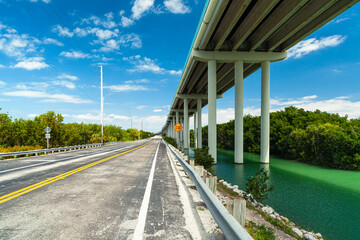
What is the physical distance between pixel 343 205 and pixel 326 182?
5225 millimetres

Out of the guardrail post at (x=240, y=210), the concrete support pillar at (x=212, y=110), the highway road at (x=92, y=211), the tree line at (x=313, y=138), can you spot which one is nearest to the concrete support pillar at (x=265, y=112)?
the concrete support pillar at (x=212, y=110)

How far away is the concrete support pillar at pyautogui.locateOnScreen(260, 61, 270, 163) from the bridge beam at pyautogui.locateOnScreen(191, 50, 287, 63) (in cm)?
79

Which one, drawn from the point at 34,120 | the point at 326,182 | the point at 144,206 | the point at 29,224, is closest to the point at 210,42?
the point at 326,182

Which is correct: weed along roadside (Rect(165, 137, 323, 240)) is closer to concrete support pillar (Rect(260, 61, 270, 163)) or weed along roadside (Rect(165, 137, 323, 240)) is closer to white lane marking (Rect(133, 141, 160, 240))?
white lane marking (Rect(133, 141, 160, 240))

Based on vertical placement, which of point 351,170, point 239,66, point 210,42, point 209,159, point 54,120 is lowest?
point 351,170

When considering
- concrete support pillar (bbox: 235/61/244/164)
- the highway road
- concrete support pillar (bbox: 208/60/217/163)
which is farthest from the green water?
concrete support pillar (bbox: 208/60/217/163)

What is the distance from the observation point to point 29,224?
3479mm

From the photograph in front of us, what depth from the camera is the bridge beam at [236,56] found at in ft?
64.1

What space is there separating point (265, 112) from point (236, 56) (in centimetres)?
689

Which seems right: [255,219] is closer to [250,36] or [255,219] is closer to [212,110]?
[212,110]

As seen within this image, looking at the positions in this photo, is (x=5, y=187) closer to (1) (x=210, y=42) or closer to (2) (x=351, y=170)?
(1) (x=210, y=42)

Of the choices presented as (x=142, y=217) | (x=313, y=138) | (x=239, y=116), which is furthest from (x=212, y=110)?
(x=142, y=217)

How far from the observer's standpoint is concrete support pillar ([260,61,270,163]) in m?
19.6

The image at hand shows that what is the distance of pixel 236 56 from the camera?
65.0 ft
